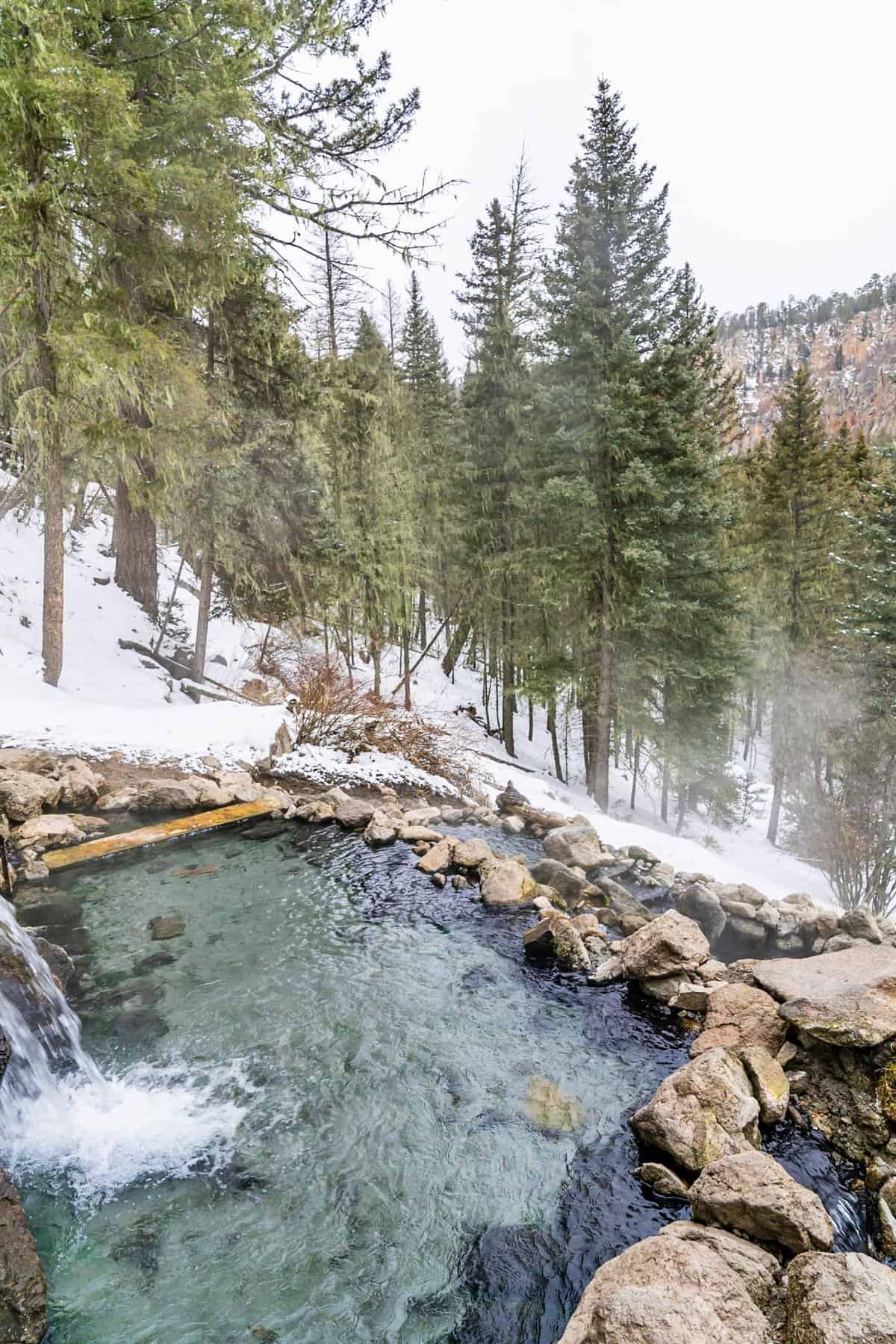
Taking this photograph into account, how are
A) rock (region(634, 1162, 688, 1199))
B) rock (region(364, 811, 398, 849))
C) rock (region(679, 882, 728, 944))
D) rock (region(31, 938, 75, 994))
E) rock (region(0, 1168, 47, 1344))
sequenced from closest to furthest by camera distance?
rock (region(0, 1168, 47, 1344))
rock (region(634, 1162, 688, 1199))
rock (region(31, 938, 75, 994))
rock (region(679, 882, 728, 944))
rock (region(364, 811, 398, 849))

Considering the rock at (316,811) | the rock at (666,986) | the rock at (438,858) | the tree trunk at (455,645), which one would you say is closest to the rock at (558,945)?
the rock at (666,986)

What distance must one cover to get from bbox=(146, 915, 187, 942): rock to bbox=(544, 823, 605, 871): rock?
402 cm

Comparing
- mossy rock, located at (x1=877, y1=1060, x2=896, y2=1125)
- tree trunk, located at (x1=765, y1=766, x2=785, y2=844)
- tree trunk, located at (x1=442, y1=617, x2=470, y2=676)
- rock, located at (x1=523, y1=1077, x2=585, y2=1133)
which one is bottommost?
tree trunk, located at (x1=765, y1=766, x2=785, y2=844)

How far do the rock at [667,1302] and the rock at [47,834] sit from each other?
18.6 ft

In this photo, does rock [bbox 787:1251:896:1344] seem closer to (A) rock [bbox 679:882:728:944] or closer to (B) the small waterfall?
(B) the small waterfall

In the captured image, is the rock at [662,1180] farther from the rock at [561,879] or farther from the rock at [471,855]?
the rock at [471,855]

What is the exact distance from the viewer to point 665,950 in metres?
4.51

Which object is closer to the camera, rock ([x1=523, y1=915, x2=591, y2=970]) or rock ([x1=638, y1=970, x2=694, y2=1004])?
rock ([x1=638, y1=970, x2=694, y2=1004])

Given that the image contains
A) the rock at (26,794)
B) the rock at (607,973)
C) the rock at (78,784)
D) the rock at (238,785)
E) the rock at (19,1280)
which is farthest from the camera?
the rock at (238,785)

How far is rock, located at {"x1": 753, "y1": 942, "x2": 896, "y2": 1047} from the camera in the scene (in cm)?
347

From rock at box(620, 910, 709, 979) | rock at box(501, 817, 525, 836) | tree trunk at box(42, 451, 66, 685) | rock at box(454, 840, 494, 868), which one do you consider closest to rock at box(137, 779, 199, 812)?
rock at box(454, 840, 494, 868)

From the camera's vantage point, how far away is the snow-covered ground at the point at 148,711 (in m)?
8.20

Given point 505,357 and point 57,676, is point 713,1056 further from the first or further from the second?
point 505,357

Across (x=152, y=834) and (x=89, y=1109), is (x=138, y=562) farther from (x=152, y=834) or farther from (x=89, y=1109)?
(x=89, y=1109)
